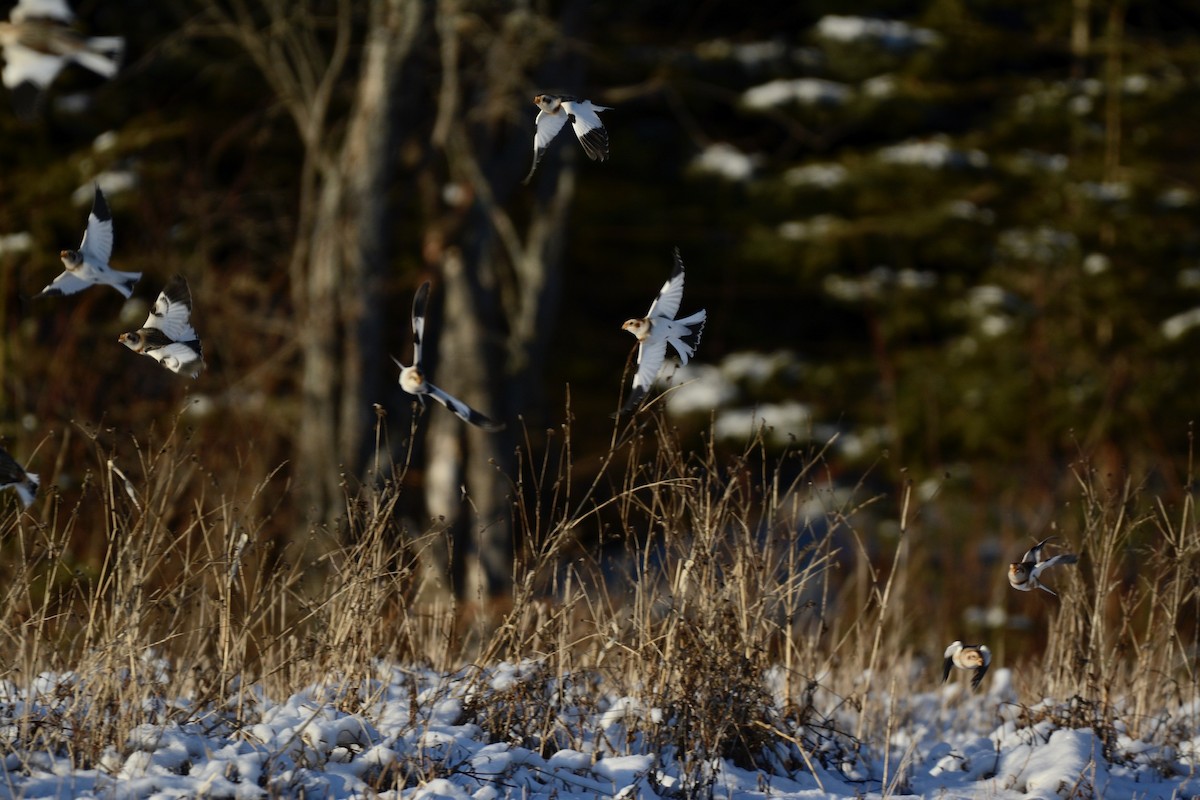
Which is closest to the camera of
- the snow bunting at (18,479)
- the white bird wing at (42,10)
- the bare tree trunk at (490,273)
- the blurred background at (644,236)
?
the snow bunting at (18,479)

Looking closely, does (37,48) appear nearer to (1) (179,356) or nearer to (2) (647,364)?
(1) (179,356)

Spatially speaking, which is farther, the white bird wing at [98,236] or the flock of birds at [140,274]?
the white bird wing at [98,236]

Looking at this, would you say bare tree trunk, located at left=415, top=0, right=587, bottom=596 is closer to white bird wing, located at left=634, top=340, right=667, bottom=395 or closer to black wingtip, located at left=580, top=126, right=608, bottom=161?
black wingtip, located at left=580, top=126, right=608, bottom=161

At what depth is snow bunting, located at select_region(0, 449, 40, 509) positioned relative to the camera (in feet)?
11.6

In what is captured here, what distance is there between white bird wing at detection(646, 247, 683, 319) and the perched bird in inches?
15.0

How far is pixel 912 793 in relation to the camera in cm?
417

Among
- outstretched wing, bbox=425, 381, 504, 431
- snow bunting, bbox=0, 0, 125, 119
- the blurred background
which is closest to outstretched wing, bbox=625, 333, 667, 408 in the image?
outstretched wing, bbox=425, 381, 504, 431

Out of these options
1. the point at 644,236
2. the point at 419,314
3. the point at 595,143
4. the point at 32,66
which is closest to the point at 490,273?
the point at 644,236

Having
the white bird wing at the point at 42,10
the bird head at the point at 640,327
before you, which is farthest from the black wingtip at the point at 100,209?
the bird head at the point at 640,327

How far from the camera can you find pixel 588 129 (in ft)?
12.9

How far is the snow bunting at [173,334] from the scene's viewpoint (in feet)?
12.7

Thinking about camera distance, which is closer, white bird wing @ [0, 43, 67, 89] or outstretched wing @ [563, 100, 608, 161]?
white bird wing @ [0, 43, 67, 89]

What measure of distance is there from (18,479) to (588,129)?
68.8 inches

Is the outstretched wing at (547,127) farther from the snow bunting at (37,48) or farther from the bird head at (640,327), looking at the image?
the snow bunting at (37,48)
